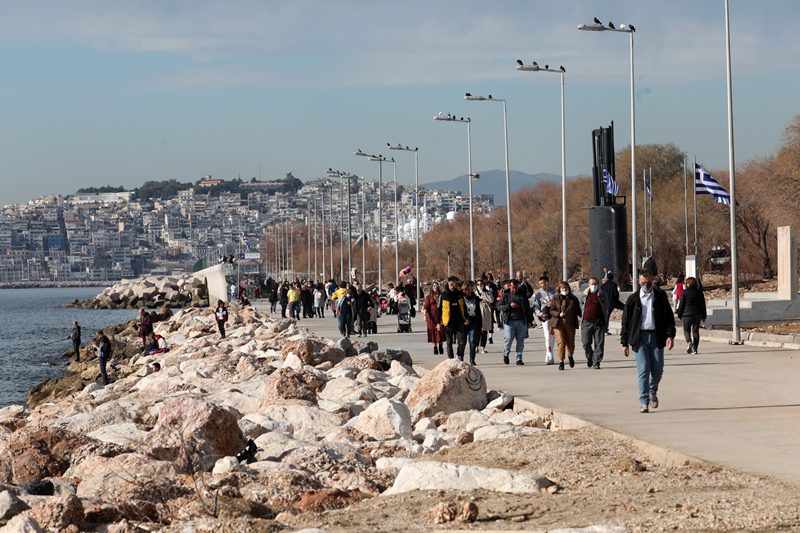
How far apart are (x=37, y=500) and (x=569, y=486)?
441 centimetres

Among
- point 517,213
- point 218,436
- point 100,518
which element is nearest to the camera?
point 100,518

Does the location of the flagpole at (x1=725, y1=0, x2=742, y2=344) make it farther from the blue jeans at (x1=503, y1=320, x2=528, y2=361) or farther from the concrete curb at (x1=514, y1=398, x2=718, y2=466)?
the concrete curb at (x1=514, y1=398, x2=718, y2=466)

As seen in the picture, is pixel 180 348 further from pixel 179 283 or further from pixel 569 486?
pixel 179 283

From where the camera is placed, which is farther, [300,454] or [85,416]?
[85,416]

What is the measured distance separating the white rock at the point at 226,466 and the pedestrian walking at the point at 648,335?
4.93m

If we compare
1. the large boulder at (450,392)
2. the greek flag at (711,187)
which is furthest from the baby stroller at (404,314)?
the large boulder at (450,392)

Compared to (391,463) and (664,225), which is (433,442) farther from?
(664,225)

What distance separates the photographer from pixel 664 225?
8275 centimetres

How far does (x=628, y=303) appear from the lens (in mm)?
16562

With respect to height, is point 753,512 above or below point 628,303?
below

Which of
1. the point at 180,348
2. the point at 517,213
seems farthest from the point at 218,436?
the point at 517,213

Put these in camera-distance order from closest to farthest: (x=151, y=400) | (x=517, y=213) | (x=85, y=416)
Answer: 1. (x=85, y=416)
2. (x=151, y=400)
3. (x=517, y=213)

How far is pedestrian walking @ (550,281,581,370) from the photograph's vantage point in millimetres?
23031

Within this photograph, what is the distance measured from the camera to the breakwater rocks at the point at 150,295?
14088 centimetres
